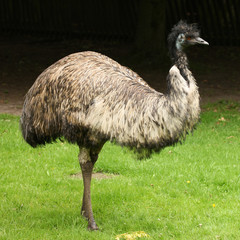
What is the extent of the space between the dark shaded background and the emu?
203 inches

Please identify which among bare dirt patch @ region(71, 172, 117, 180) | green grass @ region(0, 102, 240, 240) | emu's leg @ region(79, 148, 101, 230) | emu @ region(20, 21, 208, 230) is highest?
emu @ region(20, 21, 208, 230)

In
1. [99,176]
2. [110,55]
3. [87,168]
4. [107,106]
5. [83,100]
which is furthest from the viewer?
[110,55]

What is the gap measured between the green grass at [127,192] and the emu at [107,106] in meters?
0.38

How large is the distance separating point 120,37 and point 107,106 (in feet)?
46.0

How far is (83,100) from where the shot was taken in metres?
4.83

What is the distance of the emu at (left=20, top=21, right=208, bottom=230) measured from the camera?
4430mm

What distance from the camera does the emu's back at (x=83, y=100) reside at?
15.3 feet

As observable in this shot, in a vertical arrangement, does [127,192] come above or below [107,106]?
below

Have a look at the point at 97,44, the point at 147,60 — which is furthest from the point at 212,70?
the point at 97,44

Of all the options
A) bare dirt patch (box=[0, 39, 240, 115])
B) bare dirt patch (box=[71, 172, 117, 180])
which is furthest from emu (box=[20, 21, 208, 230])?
bare dirt patch (box=[0, 39, 240, 115])

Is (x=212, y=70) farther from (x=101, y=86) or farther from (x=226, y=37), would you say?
(x=101, y=86)

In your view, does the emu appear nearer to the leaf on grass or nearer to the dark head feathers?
the dark head feathers

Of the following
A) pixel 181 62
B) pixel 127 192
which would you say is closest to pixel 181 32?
pixel 181 62

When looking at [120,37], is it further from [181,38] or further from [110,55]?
[181,38]
